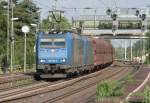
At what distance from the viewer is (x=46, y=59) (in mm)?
39375

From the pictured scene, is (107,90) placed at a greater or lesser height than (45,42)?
lesser

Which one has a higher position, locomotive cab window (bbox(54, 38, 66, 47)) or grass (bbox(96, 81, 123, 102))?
locomotive cab window (bbox(54, 38, 66, 47))

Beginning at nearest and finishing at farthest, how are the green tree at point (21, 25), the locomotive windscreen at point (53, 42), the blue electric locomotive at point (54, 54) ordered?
the blue electric locomotive at point (54, 54) < the locomotive windscreen at point (53, 42) < the green tree at point (21, 25)

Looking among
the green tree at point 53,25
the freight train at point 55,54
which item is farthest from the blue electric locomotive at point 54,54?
the green tree at point 53,25

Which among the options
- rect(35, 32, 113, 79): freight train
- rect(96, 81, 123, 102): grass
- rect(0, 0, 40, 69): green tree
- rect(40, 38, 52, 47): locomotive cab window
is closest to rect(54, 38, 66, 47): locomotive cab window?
rect(35, 32, 113, 79): freight train

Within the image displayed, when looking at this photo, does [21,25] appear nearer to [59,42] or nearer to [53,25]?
[53,25]

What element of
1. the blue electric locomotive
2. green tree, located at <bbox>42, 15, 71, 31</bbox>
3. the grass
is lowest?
the grass

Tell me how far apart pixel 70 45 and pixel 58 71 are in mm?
1954

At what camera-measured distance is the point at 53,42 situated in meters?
39.6

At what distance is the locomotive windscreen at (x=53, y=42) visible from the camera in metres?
39.6

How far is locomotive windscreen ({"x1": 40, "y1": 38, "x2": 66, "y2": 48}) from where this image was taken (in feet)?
130

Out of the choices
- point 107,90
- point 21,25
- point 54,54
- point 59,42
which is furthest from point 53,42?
point 21,25

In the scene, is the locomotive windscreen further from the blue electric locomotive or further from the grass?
the grass

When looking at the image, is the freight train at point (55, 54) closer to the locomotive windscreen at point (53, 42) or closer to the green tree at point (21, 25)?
the locomotive windscreen at point (53, 42)
